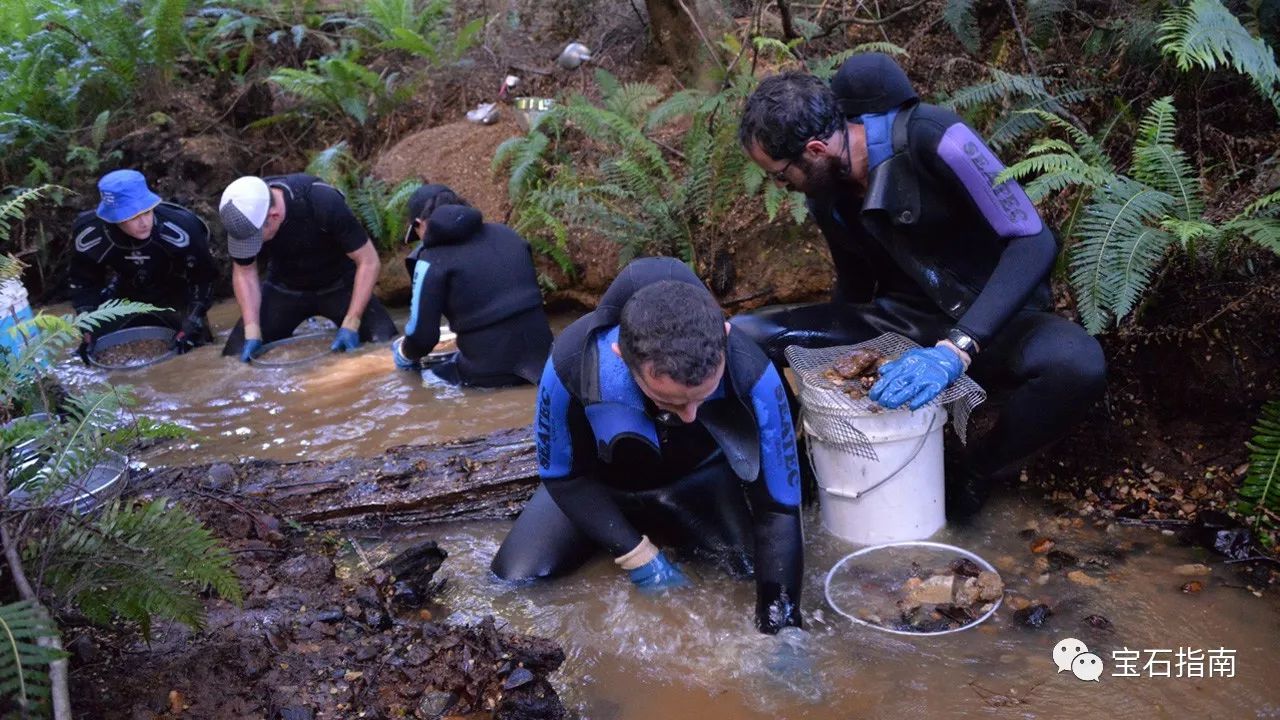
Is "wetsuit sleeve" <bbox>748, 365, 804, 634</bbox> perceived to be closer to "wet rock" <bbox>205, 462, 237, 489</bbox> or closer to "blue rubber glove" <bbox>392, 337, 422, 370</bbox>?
"wet rock" <bbox>205, 462, 237, 489</bbox>

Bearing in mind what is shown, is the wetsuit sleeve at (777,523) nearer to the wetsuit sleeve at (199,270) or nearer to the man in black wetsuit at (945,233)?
the man in black wetsuit at (945,233)

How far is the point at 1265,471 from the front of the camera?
359cm

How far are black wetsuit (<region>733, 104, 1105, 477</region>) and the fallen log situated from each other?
186cm

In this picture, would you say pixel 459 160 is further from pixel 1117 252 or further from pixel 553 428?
pixel 1117 252

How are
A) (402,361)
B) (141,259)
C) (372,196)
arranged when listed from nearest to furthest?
(402,361) < (141,259) < (372,196)

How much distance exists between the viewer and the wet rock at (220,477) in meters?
4.29

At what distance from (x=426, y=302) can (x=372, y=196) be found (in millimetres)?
2884

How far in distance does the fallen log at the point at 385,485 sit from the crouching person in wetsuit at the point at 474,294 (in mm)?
1579

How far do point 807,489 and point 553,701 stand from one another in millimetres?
1649

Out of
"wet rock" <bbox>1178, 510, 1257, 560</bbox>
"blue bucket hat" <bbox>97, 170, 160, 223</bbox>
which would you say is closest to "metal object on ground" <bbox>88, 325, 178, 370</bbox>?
"blue bucket hat" <bbox>97, 170, 160, 223</bbox>

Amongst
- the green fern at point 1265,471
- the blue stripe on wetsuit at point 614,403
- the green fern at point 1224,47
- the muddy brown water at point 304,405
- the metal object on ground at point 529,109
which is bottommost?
the muddy brown water at point 304,405

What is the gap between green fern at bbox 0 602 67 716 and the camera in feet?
7.07

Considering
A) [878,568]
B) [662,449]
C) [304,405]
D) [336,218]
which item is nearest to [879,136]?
[662,449]

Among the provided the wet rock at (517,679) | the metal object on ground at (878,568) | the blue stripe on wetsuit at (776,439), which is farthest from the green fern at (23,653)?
the metal object on ground at (878,568)
